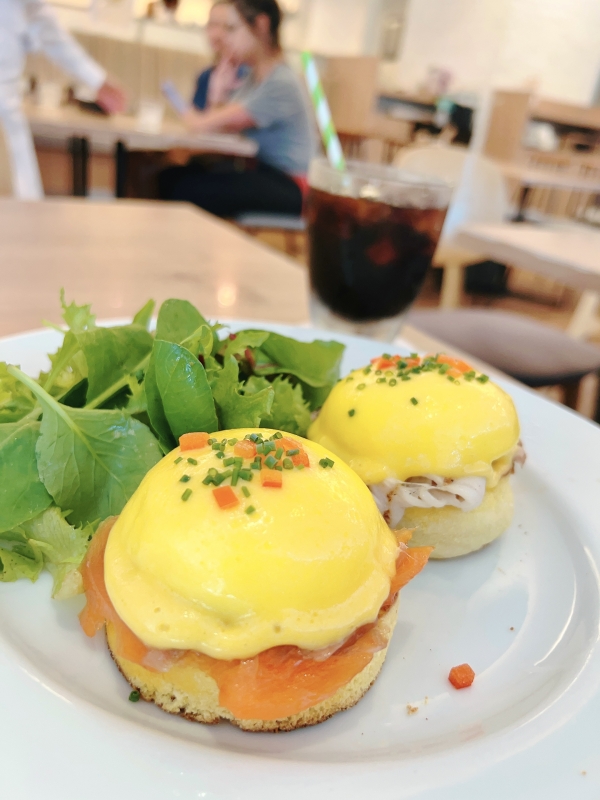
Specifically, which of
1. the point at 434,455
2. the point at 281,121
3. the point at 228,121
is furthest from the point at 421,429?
the point at 228,121

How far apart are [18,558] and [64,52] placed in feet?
17.3

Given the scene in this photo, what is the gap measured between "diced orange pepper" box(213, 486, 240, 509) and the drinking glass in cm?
101

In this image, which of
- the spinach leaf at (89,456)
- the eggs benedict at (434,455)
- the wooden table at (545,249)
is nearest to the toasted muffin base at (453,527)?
the eggs benedict at (434,455)

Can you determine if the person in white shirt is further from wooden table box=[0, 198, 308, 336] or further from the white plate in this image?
the white plate

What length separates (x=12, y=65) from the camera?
13.9 feet

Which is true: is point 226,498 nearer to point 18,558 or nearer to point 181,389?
point 181,389

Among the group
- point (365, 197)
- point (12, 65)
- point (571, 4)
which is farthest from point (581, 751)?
point (571, 4)

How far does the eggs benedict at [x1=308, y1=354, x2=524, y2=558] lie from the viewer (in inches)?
42.8

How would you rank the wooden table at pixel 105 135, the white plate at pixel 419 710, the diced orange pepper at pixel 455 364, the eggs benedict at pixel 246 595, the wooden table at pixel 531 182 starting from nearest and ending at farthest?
the white plate at pixel 419 710 < the eggs benedict at pixel 246 595 < the diced orange pepper at pixel 455 364 < the wooden table at pixel 105 135 < the wooden table at pixel 531 182

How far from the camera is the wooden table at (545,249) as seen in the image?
2.86 m

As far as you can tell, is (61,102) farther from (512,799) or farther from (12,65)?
(512,799)

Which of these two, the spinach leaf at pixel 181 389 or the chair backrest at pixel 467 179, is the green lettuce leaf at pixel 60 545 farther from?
the chair backrest at pixel 467 179

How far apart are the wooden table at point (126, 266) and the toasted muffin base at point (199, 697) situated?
1142 millimetres

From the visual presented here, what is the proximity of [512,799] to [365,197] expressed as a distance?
1347mm
